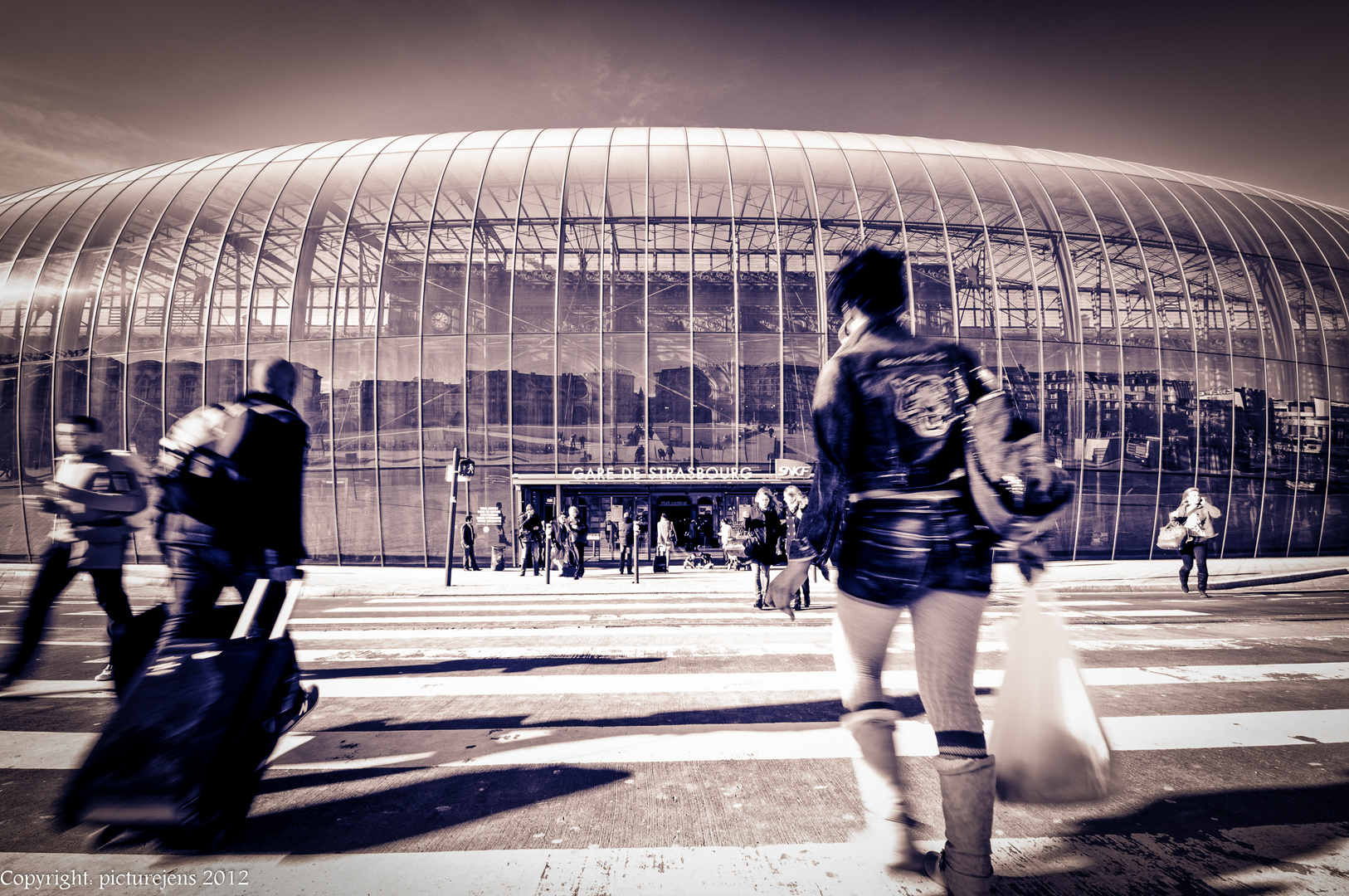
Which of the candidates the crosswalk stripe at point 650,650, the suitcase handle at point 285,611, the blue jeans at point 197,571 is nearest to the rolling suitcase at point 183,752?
the blue jeans at point 197,571

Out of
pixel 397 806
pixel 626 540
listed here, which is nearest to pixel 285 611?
pixel 397 806

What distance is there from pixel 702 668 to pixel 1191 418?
21.1 meters

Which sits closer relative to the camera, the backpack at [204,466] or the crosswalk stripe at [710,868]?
the crosswalk stripe at [710,868]

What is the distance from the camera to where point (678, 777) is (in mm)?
3154

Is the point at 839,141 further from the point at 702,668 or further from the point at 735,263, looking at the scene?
the point at 702,668

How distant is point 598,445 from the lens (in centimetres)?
1802

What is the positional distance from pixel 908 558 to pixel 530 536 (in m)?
14.4

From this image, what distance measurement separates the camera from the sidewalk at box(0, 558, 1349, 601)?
40.4ft

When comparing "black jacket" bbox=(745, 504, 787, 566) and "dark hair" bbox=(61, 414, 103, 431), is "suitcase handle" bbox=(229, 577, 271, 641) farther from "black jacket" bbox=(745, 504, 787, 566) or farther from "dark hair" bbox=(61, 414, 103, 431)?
"black jacket" bbox=(745, 504, 787, 566)

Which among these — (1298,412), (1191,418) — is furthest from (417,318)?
(1298,412)

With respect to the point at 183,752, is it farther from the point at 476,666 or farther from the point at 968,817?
the point at 476,666

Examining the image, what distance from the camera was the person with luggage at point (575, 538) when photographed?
14920 mm

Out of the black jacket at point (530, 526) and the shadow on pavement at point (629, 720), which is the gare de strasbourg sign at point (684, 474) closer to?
the black jacket at point (530, 526)

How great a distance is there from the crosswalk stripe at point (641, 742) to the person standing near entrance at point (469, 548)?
12.4 meters
